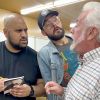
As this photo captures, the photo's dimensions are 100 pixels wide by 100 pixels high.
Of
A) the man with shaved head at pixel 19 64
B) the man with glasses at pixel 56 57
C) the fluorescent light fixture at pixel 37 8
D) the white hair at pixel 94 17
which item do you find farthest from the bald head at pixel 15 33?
the fluorescent light fixture at pixel 37 8

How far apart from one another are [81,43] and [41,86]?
2.51 ft

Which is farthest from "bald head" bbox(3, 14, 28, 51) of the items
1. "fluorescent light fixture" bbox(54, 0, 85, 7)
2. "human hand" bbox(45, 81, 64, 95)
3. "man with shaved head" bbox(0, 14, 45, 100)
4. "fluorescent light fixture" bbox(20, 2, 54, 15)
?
"fluorescent light fixture" bbox(20, 2, 54, 15)

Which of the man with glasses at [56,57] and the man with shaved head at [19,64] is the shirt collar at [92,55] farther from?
the man with shaved head at [19,64]

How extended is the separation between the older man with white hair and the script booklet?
47 centimetres

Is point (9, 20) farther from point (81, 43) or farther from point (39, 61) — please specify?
point (81, 43)

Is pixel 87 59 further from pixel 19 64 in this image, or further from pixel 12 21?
pixel 12 21

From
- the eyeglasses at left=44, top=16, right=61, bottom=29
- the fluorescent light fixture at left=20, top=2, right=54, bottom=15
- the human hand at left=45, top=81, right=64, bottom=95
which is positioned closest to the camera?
the human hand at left=45, top=81, right=64, bottom=95

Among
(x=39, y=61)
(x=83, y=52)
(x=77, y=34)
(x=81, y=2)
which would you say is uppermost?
(x=81, y=2)

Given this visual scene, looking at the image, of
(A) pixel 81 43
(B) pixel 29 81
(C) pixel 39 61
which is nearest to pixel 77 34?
(A) pixel 81 43

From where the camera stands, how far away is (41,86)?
7.11ft

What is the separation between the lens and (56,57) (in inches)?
81.7

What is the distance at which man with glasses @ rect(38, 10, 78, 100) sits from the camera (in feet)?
6.66

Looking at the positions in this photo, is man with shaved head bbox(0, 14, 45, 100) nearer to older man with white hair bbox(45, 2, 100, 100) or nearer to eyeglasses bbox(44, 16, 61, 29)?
eyeglasses bbox(44, 16, 61, 29)

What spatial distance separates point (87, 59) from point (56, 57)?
2.21 feet
